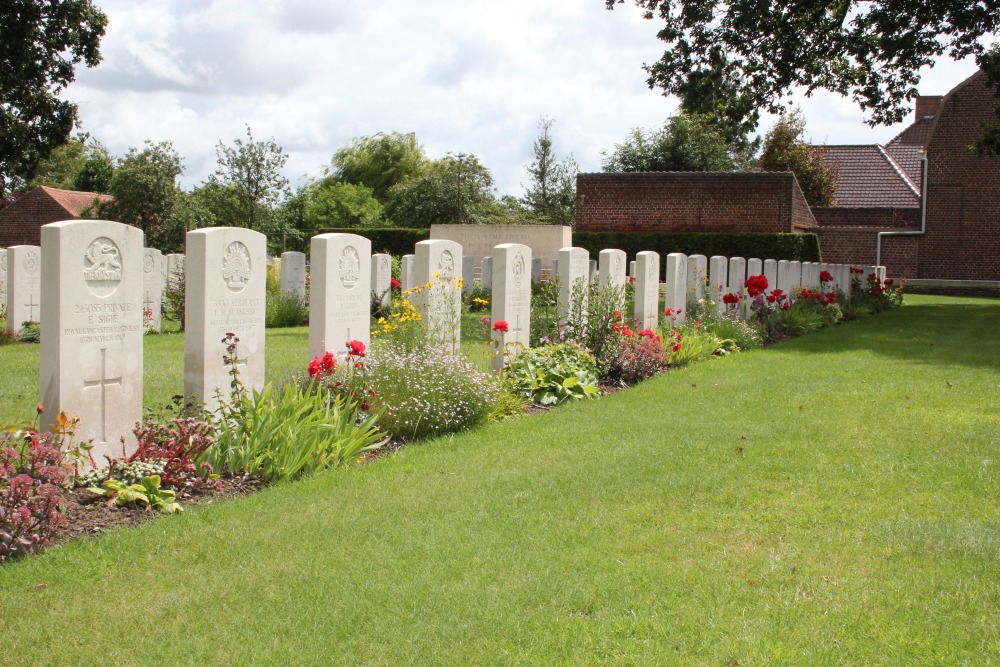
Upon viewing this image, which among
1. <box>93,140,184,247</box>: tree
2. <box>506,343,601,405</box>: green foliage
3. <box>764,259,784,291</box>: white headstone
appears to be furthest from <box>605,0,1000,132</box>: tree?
<box>93,140,184,247</box>: tree

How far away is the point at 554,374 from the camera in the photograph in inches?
378

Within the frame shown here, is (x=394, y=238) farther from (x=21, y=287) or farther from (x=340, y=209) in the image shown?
(x=21, y=287)

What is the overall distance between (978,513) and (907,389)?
4.82m

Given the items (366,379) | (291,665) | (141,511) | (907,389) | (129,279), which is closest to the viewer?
(291,665)

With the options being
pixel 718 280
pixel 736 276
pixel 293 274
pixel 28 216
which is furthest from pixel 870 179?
pixel 28 216

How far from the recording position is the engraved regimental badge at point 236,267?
21.7 ft

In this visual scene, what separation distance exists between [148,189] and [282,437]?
94.5ft

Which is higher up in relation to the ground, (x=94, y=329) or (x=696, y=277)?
(x=696, y=277)

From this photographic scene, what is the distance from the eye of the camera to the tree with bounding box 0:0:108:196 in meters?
17.7

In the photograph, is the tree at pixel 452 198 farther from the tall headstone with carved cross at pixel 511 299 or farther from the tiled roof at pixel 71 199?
the tall headstone with carved cross at pixel 511 299

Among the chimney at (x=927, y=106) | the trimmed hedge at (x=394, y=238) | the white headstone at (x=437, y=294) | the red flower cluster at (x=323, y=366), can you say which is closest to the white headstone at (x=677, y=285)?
the white headstone at (x=437, y=294)

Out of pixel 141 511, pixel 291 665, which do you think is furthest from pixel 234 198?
pixel 291 665

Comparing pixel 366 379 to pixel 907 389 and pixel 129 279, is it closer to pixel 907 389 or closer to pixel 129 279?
pixel 129 279

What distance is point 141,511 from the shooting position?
5.21 metres
